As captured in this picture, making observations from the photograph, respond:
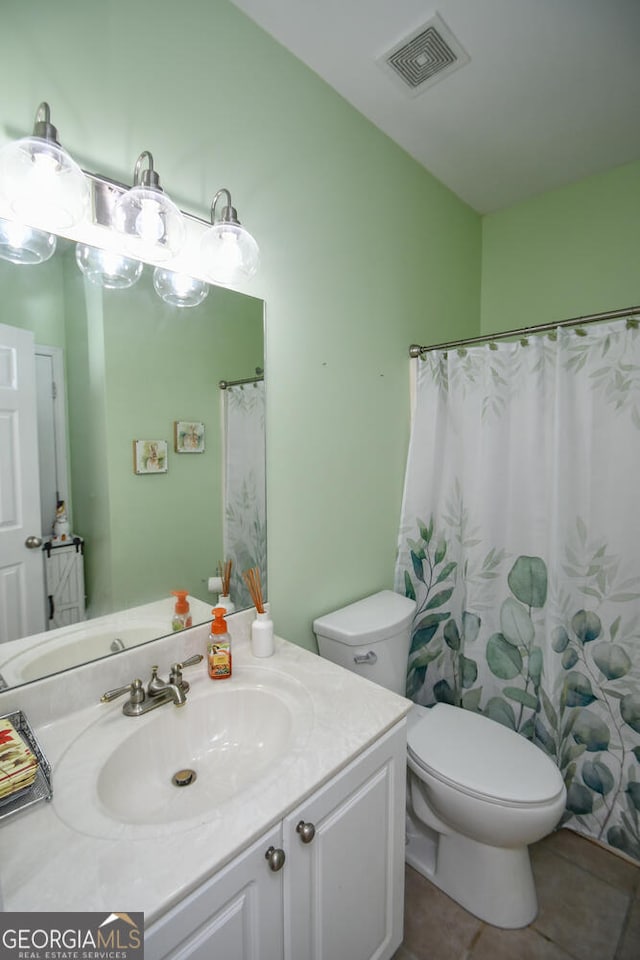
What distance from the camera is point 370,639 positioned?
4.67 feet

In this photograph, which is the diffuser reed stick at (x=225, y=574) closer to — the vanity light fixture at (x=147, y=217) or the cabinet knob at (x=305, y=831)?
the cabinet knob at (x=305, y=831)

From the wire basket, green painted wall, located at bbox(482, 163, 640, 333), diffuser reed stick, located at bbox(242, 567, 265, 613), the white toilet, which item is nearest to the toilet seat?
the white toilet

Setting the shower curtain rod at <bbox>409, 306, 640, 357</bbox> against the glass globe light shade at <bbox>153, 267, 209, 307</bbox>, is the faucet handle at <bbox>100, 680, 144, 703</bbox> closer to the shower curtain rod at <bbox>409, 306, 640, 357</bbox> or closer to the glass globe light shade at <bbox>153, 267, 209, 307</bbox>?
the glass globe light shade at <bbox>153, 267, 209, 307</bbox>

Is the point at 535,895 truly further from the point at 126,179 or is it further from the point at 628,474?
the point at 126,179

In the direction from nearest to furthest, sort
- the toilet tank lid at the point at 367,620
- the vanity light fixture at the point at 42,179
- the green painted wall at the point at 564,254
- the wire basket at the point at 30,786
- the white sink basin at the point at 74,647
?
the wire basket at the point at 30,786, the vanity light fixture at the point at 42,179, the white sink basin at the point at 74,647, the toilet tank lid at the point at 367,620, the green painted wall at the point at 564,254

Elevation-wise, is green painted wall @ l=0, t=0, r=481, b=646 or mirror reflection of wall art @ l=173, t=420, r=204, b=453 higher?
green painted wall @ l=0, t=0, r=481, b=646

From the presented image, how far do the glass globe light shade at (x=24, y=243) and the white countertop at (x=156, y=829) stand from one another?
88 centimetres

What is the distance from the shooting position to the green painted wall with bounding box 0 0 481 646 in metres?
→ 0.94

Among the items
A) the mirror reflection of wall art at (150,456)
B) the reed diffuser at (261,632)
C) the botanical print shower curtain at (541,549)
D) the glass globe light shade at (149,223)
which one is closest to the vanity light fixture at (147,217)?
the glass globe light shade at (149,223)

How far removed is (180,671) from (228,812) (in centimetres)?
40

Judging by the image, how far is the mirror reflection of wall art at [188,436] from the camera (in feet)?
3.78

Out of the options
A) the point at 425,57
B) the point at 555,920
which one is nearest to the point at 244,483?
the point at 425,57

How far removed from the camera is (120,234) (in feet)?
3.19

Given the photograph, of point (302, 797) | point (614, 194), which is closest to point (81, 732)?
point (302, 797)
